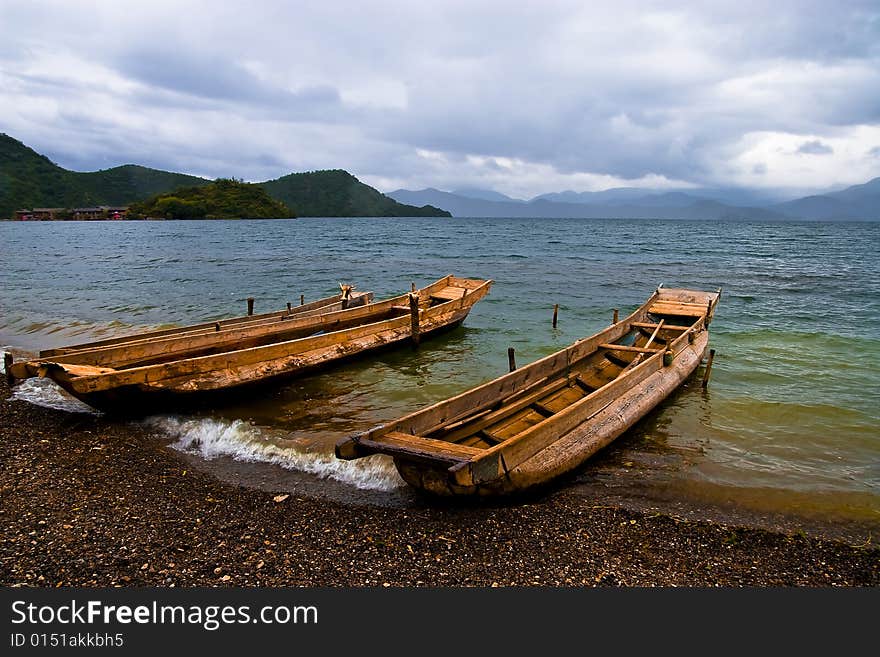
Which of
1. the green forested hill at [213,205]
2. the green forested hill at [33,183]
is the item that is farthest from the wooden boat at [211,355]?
the green forested hill at [33,183]

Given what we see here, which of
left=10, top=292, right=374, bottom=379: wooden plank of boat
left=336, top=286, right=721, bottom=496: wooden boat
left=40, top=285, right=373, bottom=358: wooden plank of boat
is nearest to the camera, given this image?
left=336, top=286, right=721, bottom=496: wooden boat

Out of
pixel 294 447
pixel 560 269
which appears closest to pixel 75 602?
pixel 294 447

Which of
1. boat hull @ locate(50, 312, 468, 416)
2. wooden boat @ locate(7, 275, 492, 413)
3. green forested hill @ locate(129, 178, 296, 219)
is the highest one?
green forested hill @ locate(129, 178, 296, 219)

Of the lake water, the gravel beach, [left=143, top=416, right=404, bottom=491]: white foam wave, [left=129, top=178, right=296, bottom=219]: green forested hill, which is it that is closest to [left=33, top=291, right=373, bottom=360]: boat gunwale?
the lake water

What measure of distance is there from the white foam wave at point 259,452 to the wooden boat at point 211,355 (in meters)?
0.84

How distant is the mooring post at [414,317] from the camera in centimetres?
1670

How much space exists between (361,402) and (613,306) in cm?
1888

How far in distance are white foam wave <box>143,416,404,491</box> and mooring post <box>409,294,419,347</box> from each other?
6.95 meters

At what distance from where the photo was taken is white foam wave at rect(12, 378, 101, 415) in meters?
11.4

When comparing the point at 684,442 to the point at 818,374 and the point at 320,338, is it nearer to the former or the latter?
the point at 818,374

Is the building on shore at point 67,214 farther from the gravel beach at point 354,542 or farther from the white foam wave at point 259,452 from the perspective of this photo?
the gravel beach at point 354,542

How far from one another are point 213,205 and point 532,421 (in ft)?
582

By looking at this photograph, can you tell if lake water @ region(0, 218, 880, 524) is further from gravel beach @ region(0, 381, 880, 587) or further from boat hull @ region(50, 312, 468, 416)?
gravel beach @ region(0, 381, 880, 587)

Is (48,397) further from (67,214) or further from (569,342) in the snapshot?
(67,214)
